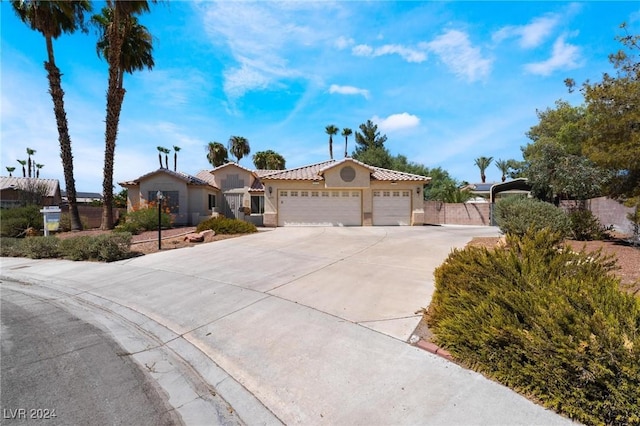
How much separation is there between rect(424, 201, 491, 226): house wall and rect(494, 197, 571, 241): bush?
12.2 meters

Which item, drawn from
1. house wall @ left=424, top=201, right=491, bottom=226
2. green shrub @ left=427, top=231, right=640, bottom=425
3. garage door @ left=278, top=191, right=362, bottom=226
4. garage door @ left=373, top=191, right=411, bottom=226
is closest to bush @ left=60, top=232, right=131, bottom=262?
garage door @ left=278, top=191, right=362, bottom=226

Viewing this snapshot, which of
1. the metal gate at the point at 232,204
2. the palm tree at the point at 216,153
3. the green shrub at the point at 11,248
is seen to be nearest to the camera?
the green shrub at the point at 11,248

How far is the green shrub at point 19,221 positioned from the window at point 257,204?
12.7 meters

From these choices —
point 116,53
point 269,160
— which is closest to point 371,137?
point 269,160

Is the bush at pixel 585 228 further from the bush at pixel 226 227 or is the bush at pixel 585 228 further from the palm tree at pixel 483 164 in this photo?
the palm tree at pixel 483 164

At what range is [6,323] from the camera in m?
5.43

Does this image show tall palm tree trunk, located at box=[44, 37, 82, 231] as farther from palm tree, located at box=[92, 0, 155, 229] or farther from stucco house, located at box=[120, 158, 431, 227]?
stucco house, located at box=[120, 158, 431, 227]

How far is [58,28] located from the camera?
17109 millimetres

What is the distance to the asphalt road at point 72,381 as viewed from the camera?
2.97m

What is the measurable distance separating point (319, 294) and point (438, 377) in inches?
122

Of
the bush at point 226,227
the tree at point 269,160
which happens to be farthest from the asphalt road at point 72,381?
the tree at point 269,160

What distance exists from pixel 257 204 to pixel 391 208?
10.8 meters

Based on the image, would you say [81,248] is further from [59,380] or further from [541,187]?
[541,187]

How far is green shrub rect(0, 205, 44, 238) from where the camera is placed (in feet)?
51.6
